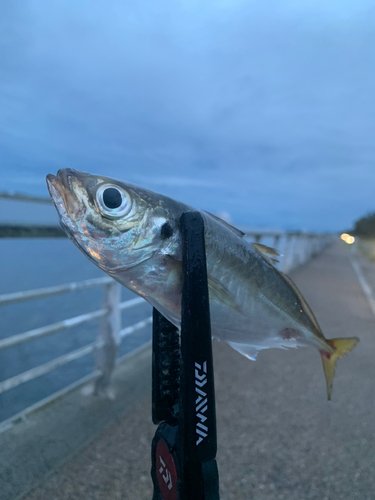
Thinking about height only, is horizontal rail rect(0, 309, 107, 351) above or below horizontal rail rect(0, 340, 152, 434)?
above

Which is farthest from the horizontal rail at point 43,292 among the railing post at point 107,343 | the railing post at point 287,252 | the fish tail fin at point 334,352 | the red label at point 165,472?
the railing post at point 287,252

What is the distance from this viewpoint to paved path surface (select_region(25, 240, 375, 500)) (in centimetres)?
238

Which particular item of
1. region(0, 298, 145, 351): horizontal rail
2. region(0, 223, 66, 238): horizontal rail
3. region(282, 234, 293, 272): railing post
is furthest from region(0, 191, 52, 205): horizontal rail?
region(282, 234, 293, 272): railing post

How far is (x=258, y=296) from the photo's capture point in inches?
44.3

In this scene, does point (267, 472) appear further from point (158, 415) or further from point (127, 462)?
point (158, 415)

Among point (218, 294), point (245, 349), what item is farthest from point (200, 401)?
point (218, 294)

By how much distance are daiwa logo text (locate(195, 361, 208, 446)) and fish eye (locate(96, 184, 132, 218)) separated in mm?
490

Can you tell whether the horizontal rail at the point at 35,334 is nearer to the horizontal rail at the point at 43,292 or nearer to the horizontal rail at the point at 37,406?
the horizontal rail at the point at 43,292

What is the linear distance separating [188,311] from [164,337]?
29cm

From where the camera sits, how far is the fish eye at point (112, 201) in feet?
2.97

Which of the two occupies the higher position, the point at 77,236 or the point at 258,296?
the point at 77,236

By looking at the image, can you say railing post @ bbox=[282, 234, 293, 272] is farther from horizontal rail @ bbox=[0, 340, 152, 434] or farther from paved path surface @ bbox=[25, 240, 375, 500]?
horizontal rail @ bbox=[0, 340, 152, 434]

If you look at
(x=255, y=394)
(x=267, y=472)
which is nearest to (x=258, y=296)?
(x=267, y=472)

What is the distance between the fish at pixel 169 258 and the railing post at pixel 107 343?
2.42 meters
